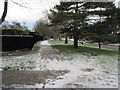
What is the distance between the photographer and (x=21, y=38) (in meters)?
11.2

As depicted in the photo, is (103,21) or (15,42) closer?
(15,42)

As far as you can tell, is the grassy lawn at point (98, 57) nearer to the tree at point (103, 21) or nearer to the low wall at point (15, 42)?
the tree at point (103, 21)

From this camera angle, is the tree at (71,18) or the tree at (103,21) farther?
the tree at (103,21)

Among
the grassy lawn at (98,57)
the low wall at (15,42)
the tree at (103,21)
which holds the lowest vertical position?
the grassy lawn at (98,57)

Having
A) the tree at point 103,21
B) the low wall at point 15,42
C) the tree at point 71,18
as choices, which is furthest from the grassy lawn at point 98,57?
the low wall at point 15,42

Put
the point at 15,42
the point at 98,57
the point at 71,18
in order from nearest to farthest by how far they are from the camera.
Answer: the point at 98,57
the point at 15,42
the point at 71,18

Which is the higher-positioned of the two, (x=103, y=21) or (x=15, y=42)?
(x=103, y=21)

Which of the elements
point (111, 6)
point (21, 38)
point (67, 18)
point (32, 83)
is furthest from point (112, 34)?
point (32, 83)

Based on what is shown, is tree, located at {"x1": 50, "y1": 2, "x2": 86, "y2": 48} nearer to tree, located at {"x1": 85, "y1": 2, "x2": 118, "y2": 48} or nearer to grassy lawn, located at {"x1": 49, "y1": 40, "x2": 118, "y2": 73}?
tree, located at {"x1": 85, "y1": 2, "x2": 118, "y2": 48}

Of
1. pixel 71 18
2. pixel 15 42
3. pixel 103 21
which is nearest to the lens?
pixel 15 42

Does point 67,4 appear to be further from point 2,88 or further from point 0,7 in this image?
point 2,88

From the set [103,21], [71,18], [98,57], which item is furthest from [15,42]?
[103,21]

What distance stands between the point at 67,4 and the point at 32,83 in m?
11.5

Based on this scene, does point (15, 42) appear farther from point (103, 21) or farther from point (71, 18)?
point (103, 21)
